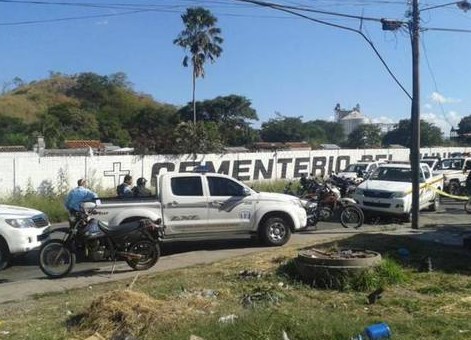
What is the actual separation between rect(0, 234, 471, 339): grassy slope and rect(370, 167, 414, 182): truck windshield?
10276 millimetres

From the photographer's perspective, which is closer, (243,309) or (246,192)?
(243,309)

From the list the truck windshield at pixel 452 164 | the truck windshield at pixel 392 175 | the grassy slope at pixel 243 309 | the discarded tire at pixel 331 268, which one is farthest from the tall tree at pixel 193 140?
the discarded tire at pixel 331 268

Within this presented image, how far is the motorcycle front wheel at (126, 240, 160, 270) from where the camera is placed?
12.4 meters

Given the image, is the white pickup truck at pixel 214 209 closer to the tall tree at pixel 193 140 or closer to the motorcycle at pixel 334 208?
the motorcycle at pixel 334 208

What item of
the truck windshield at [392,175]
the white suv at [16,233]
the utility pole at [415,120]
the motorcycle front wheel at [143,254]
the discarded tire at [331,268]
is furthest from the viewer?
the truck windshield at [392,175]

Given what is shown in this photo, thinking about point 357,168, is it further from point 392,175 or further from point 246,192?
point 246,192

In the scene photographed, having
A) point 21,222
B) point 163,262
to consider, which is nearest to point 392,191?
point 163,262

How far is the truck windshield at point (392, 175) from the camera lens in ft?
70.3

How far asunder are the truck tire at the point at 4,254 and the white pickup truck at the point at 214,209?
6.87ft

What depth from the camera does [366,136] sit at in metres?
99.9

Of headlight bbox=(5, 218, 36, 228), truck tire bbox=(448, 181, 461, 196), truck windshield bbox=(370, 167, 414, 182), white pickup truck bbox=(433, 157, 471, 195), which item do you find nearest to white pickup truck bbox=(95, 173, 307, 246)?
headlight bbox=(5, 218, 36, 228)

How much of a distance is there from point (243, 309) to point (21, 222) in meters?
6.70

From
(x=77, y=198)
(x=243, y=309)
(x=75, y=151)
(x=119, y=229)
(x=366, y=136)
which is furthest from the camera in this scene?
(x=366, y=136)

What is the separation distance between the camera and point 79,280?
38.5 feet
